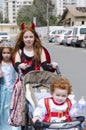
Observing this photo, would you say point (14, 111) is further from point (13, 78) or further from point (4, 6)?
point (4, 6)

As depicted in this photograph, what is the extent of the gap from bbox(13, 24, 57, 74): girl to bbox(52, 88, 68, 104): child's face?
1.06 metres

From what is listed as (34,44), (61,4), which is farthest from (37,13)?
(34,44)

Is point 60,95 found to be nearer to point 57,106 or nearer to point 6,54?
point 57,106

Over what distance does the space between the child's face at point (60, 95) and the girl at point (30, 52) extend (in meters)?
1.06

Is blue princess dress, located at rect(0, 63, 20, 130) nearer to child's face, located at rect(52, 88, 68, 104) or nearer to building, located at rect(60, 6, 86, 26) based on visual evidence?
child's face, located at rect(52, 88, 68, 104)

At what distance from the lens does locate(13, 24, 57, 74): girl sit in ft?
17.0

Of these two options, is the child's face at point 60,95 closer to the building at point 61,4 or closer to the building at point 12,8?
the building at point 61,4

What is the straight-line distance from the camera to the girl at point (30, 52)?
5191 mm

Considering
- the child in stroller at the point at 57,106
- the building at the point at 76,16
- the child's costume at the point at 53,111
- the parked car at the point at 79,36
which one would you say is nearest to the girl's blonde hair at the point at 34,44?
the child in stroller at the point at 57,106

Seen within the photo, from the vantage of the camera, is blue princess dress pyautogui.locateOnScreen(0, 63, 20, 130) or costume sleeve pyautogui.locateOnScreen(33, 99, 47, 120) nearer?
costume sleeve pyautogui.locateOnScreen(33, 99, 47, 120)

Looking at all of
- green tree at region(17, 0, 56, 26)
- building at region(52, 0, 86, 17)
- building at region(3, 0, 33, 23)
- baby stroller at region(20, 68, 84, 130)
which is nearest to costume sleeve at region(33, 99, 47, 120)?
baby stroller at region(20, 68, 84, 130)

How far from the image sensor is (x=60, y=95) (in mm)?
4105

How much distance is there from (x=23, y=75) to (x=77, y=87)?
5626 millimetres

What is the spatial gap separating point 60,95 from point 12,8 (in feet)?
571
